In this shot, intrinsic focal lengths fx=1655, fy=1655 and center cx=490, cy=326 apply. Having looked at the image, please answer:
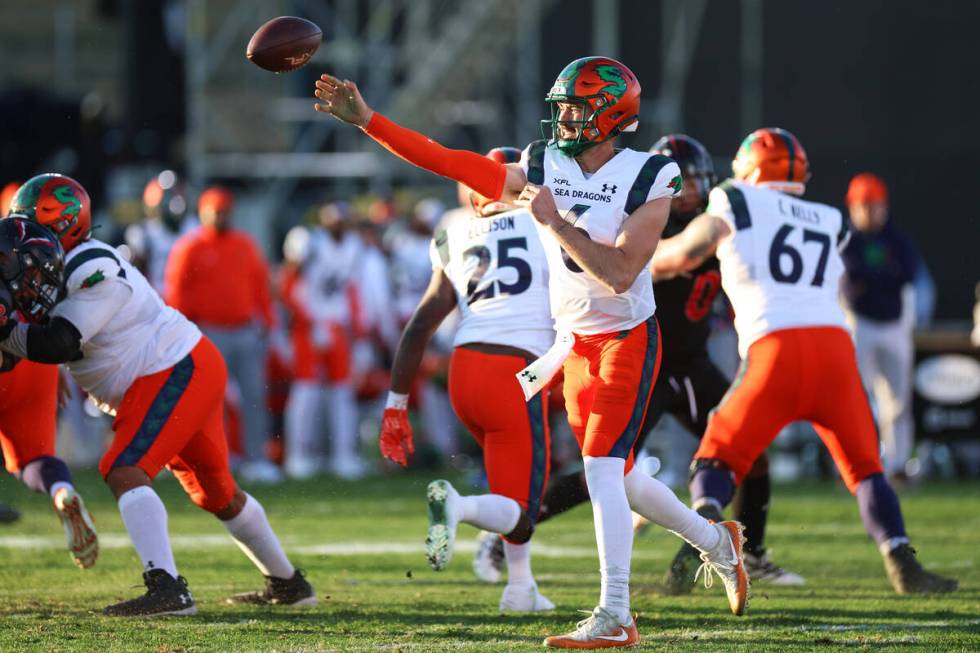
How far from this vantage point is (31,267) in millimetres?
5484

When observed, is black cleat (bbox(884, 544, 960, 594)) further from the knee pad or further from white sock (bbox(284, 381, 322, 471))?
white sock (bbox(284, 381, 322, 471))

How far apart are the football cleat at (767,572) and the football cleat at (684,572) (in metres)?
0.55

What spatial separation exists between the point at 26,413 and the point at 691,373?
2.79 metres

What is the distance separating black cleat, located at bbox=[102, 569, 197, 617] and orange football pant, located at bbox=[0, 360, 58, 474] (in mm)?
901

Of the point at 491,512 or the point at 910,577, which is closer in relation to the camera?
the point at 491,512

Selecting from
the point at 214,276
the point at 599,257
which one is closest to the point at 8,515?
the point at 214,276

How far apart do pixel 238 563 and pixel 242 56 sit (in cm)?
1372

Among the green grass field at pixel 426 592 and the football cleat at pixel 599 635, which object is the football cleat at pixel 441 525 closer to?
the green grass field at pixel 426 592

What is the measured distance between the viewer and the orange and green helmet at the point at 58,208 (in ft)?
19.0

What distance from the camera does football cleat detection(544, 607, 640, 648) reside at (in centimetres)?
495

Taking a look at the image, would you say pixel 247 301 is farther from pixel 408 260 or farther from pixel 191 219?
pixel 408 260

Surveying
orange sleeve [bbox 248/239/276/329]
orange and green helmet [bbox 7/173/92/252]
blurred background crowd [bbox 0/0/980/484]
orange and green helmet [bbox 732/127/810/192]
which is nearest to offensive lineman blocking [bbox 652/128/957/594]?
orange and green helmet [bbox 732/127/810/192]

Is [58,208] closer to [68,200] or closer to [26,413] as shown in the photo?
[68,200]

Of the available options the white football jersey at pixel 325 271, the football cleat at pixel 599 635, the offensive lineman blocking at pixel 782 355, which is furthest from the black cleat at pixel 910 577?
the white football jersey at pixel 325 271
